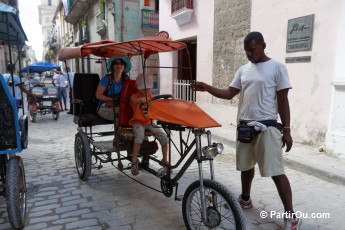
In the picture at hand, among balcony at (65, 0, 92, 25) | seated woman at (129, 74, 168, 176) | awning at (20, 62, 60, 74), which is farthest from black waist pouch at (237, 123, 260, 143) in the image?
balcony at (65, 0, 92, 25)

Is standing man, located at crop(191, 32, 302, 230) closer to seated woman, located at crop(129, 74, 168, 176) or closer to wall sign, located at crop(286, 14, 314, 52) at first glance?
seated woman, located at crop(129, 74, 168, 176)

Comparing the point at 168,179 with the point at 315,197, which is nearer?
the point at 168,179

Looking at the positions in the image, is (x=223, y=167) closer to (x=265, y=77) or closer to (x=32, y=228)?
(x=265, y=77)

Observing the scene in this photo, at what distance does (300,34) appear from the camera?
20.0 feet

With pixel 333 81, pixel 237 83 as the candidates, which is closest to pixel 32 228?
pixel 237 83

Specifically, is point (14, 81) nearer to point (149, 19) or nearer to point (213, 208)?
point (213, 208)

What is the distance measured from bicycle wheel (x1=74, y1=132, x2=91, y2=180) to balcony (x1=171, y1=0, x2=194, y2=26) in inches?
268

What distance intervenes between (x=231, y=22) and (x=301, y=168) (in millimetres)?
4793

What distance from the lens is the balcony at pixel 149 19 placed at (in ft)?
56.5

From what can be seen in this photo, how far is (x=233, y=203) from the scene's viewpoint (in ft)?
8.10

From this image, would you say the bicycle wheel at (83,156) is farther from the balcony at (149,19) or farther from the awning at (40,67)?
the balcony at (149,19)

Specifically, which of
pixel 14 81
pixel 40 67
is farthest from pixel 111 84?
pixel 40 67

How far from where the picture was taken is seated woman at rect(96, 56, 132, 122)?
4461mm

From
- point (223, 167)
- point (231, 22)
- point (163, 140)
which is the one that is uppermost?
point (231, 22)
